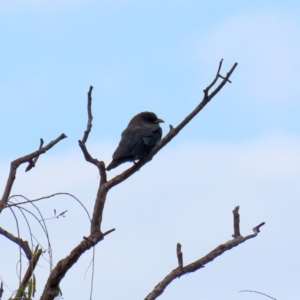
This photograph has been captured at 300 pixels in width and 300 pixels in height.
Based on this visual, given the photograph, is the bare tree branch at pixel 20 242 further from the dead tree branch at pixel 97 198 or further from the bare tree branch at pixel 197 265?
the bare tree branch at pixel 197 265

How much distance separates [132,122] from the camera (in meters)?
11.2

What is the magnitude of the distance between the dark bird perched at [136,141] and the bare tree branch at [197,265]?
5193 mm

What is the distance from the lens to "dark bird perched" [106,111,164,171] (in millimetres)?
9742

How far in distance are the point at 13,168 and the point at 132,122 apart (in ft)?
23.2

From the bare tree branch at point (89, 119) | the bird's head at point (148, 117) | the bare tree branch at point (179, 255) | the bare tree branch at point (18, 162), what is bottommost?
the bare tree branch at point (179, 255)

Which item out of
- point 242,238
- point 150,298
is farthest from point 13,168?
point 242,238

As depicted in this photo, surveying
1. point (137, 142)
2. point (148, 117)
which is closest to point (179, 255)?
point (137, 142)

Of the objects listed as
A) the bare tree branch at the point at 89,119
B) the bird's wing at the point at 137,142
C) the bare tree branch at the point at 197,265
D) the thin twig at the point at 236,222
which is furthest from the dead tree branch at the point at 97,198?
the bird's wing at the point at 137,142

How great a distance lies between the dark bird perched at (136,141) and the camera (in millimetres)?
9742

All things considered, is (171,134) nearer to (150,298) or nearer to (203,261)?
(203,261)

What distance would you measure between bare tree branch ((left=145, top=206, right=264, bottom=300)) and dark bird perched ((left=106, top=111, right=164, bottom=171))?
17.0ft

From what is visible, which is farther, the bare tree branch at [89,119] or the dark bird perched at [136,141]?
the dark bird perched at [136,141]

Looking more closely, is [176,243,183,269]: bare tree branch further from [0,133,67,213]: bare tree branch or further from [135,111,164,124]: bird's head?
[135,111,164,124]: bird's head

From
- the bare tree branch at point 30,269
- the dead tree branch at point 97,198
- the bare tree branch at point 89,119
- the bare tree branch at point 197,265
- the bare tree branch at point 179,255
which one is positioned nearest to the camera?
the bare tree branch at point 30,269
